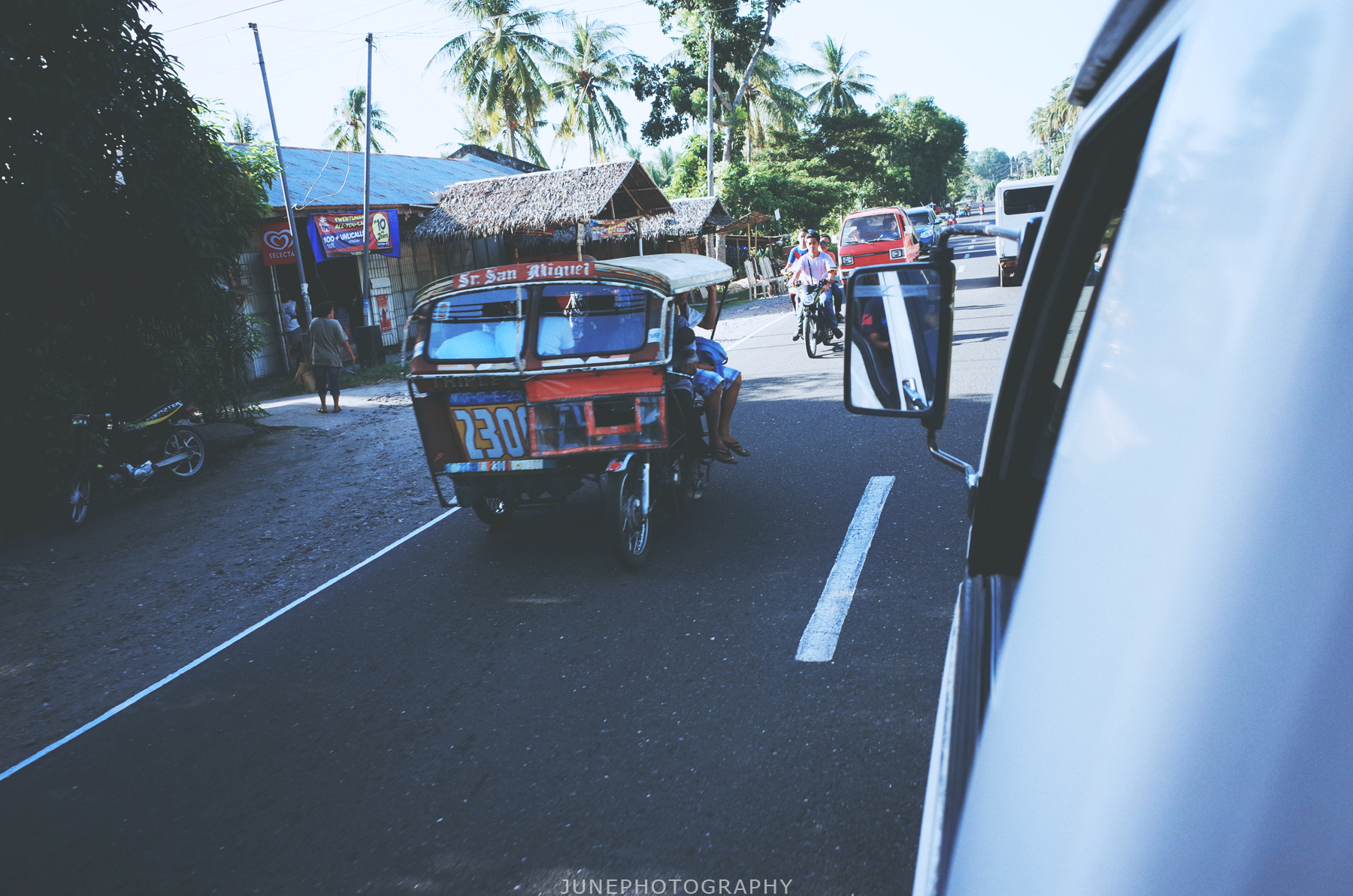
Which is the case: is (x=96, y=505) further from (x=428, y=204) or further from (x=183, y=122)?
(x=428, y=204)

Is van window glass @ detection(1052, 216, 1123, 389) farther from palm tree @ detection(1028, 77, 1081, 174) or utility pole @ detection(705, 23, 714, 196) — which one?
palm tree @ detection(1028, 77, 1081, 174)

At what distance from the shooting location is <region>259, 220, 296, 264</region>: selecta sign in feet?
57.9

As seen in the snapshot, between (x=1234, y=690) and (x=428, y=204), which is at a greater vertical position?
(x=428, y=204)

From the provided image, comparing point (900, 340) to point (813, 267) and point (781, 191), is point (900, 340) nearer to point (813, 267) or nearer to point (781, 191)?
point (813, 267)

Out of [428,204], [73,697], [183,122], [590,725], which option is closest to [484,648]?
[590,725]

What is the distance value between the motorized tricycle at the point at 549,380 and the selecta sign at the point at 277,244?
529 inches

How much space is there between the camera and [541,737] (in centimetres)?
370

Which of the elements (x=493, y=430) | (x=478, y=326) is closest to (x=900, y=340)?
(x=493, y=430)

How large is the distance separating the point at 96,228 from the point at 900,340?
9320 millimetres

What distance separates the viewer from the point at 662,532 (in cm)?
620

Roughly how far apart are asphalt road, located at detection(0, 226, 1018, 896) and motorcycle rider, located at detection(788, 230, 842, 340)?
7486mm

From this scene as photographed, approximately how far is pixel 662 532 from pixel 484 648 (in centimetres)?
186

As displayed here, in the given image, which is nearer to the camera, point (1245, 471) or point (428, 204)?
point (1245, 471)

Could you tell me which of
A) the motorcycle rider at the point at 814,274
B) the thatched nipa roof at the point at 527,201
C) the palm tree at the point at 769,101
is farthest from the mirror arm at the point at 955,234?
the palm tree at the point at 769,101
